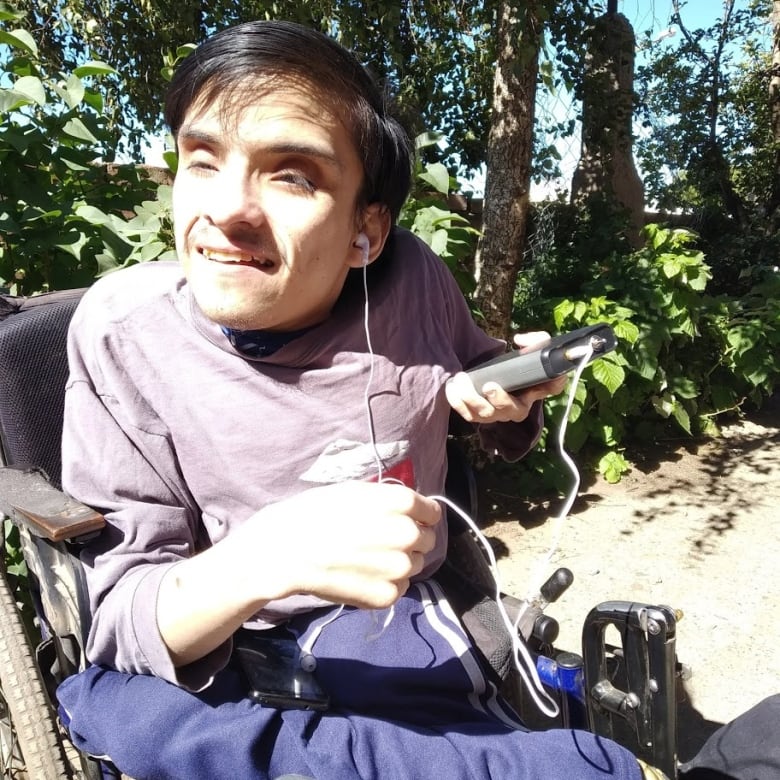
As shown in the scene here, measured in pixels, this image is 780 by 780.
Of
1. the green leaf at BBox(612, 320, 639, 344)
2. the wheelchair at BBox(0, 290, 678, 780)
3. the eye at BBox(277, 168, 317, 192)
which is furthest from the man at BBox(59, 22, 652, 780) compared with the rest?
the green leaf at BBox(612, 320, 639, 344)

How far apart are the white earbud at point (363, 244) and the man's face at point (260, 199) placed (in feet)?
0.27

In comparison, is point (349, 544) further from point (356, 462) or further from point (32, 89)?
point (32, 89)

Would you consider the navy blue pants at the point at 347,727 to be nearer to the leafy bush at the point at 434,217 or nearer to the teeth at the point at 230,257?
the teeth at the point at 230,257

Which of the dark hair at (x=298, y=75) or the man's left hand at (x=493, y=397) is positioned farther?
the man's left hand at (x=493, y=397)

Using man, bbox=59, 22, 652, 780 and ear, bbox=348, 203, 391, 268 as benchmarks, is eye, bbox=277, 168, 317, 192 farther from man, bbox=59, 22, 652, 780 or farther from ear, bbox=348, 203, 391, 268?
ear, bbox=348, 203, 391, 268

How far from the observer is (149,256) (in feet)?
6.97

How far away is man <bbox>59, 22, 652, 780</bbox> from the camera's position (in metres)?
0.94

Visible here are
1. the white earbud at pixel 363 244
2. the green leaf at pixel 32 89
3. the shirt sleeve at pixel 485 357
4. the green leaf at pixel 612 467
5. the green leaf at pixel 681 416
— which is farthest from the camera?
the green leaf at pixel 681 416

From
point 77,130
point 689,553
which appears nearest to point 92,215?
point 77,130

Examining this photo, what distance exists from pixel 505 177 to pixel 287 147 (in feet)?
8.76

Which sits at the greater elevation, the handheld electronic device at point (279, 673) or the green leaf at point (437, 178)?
the green leaf at point (437, 178)

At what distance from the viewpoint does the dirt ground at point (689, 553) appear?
2654 millimetres

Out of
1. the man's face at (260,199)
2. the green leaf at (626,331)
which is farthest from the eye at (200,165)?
the green leaf at (626,331)

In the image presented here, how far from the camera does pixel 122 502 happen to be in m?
1.12
